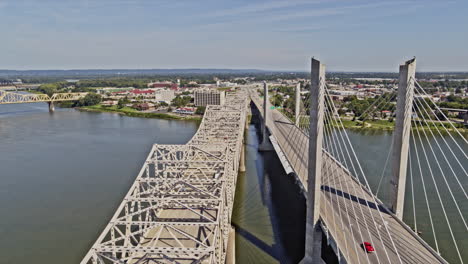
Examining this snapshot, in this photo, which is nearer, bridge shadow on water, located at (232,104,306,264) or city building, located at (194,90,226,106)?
bridge shadow on water, located at (232,104,306,264)

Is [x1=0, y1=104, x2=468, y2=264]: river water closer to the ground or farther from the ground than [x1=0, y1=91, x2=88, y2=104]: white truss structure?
closer to the ground

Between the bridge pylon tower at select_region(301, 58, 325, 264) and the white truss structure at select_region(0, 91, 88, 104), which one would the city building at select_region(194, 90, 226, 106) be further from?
the bridge pylon tower at select_region(301, 58, 325, 264)

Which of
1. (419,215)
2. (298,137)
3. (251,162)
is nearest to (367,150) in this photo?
(298,137)

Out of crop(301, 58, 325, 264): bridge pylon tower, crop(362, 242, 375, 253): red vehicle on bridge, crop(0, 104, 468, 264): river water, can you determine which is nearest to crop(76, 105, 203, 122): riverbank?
crop(0, 104, 468, 264): river water

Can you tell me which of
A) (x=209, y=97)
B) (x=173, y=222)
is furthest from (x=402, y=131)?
(x=209, y=97)

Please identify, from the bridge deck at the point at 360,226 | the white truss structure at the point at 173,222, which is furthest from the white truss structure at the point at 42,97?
the bridge deck at the point at 360,226

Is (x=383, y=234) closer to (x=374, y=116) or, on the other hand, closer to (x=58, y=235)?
(x=58, y=235)
